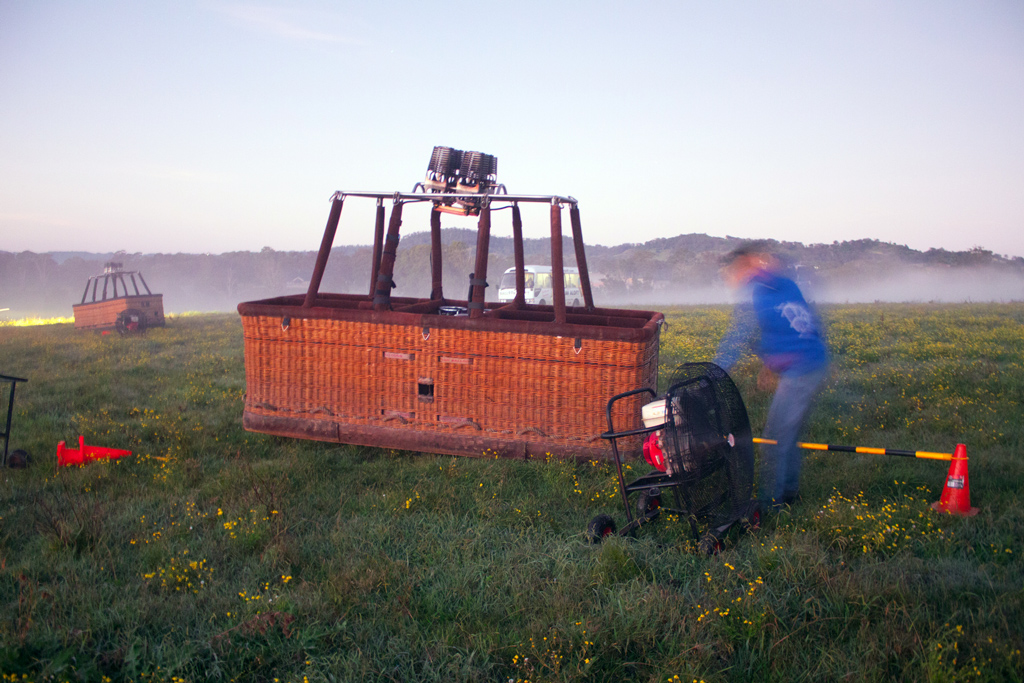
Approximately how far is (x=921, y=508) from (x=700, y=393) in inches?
67.3

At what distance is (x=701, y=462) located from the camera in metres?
3.72

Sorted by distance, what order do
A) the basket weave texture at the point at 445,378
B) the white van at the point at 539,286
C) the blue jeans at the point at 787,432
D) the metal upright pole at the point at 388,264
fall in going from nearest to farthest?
the blue jeans at the point at 787,432 → the basket weave texture at the point at 445,378 → the metal upright pole at the point at 388,264 → the white van at the point at 539,286

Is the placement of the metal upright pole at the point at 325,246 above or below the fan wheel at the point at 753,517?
above

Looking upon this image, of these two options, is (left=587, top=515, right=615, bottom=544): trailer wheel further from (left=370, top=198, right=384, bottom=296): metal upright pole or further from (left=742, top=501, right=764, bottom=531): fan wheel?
(left=370, top=198, right=384, bottom=296): metal upright pole

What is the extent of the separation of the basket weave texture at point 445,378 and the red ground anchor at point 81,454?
3.76ft

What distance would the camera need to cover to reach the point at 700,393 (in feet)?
12.6

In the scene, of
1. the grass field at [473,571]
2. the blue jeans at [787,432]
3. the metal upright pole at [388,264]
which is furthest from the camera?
the metal upright pole at [388,264]

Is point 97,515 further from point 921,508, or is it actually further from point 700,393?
point 921,508

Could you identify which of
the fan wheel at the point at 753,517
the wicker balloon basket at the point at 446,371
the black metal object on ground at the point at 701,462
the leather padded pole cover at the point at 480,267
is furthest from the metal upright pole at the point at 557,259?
the fan wheel at the point at 753,517

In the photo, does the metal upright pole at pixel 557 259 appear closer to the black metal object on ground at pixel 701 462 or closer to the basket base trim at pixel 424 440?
the basket base trim at pixel 424 440

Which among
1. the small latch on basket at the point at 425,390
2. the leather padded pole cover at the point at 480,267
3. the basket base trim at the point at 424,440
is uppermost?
the leather padded pole cover at the point at 480,267

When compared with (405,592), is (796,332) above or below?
above

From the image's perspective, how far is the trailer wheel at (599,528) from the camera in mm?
3791

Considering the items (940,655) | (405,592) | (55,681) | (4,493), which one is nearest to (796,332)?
(940,655)
